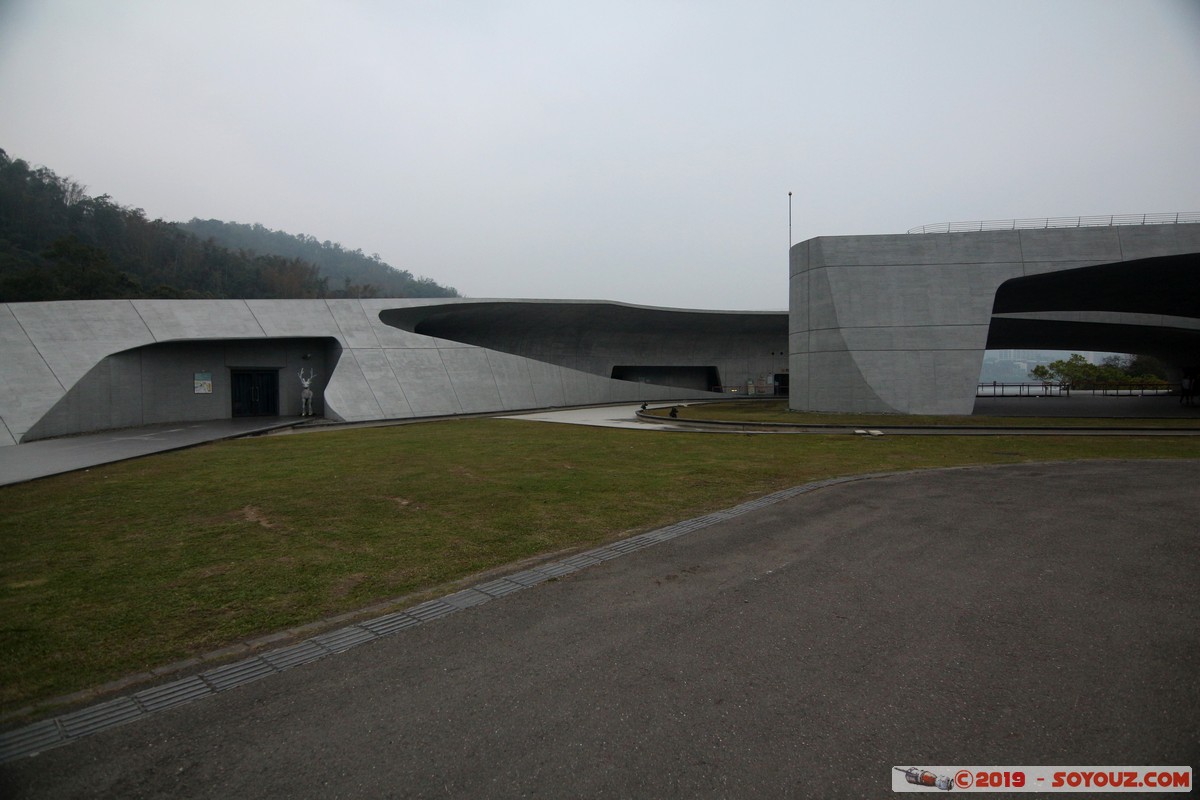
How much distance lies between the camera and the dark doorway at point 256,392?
84.8 ft

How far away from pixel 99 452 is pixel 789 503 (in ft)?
52.5

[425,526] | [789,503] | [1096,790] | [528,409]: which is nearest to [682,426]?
[528,409]

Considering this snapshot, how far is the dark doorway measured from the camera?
25859 millimetres

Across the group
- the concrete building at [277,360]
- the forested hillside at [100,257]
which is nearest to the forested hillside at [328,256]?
the forested hillside at [100,257]

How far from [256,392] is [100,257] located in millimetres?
27702

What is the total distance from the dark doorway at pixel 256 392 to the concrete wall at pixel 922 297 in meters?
24.5

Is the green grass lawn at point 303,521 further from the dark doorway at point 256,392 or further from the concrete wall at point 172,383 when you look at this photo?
the dark doorway at point 256,392

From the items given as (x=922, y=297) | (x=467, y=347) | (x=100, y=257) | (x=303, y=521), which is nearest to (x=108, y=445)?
(x=303, y=521)

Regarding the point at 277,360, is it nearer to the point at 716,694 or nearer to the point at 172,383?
the point at 172,383

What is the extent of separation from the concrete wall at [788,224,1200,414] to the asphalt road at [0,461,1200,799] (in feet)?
67.0

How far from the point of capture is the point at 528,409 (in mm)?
32344

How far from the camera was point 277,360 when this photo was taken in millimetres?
26344

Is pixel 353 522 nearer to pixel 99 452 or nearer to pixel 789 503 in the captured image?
pixel 789 503

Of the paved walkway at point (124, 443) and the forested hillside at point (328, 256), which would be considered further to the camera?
the forested hillside at point (328, 256)
